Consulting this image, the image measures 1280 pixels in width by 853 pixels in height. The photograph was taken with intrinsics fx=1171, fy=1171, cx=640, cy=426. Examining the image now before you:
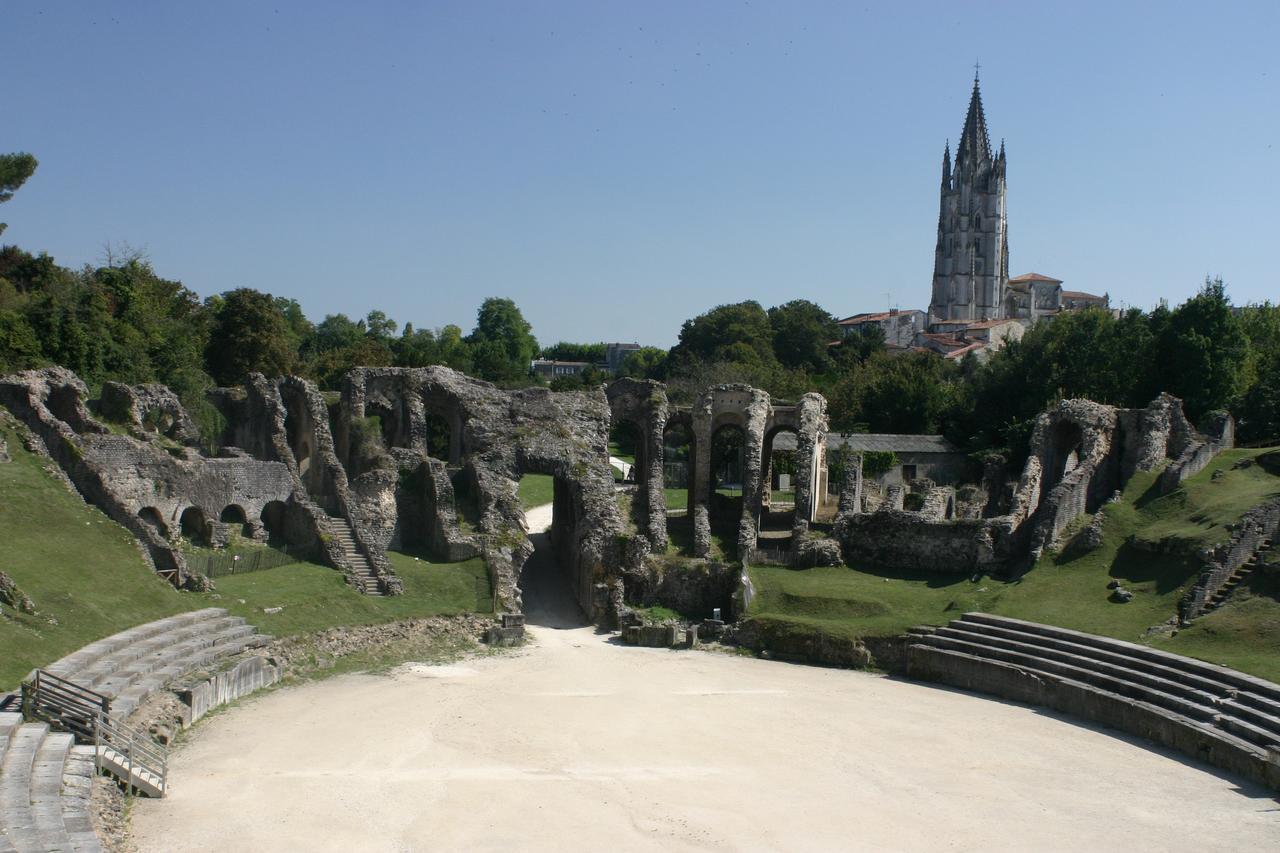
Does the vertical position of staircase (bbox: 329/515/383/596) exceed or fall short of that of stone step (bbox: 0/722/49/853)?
it exceeds it

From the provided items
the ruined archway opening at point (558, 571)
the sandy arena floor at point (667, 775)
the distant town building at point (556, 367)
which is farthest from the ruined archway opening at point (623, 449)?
the distant town building at point (556, 367)

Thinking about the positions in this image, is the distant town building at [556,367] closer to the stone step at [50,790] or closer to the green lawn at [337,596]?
the green lawn at [337,596]

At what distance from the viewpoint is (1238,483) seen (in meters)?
36.3

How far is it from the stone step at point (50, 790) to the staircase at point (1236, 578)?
2641 centimetres

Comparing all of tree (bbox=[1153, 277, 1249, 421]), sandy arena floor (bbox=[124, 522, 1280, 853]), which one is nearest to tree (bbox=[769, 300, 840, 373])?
tree (bbox=[1153, 277, 1249, 421])

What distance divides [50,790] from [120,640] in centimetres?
825

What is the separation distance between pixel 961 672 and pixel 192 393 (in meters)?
29.8

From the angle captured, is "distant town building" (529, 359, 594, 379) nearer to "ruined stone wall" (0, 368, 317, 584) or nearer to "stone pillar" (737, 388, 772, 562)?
"stone pillar" (737, 388, 772, 562)

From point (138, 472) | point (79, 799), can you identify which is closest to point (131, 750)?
point (79, 799)

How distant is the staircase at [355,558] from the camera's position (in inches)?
1388

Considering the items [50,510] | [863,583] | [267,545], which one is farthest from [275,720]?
[863,583]

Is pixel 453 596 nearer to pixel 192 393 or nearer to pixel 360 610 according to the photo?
pixel 360 610

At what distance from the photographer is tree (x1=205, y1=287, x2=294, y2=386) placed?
204ft

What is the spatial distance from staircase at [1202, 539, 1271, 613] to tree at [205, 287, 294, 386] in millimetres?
46917
